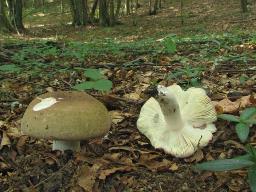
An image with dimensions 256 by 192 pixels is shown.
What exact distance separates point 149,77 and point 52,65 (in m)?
1.64

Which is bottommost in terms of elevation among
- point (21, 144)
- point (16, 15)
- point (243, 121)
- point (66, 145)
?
point (16, 15)

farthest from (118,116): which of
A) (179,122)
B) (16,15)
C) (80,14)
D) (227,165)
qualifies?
(80,14)

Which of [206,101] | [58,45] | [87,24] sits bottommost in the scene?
[87,24]

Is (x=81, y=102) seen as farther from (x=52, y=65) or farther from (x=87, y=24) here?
(x=87, y=24)

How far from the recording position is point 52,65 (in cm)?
587

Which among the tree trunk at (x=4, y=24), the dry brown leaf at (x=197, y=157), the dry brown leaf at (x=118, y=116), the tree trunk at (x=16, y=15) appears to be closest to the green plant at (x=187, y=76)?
the dry brown leaf at (x=118, y=116)

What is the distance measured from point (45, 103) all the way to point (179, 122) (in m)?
0.90

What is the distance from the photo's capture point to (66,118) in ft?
8.66

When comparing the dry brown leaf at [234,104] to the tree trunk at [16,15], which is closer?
the dry brown leaf at [234,104]

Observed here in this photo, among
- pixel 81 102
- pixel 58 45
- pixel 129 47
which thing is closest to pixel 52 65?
pixel 129 47

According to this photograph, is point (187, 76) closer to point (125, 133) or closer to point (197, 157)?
point (125, 133)

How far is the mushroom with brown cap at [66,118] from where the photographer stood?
Result: 2619 mm

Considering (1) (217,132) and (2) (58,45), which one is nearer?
(1) (217,132)

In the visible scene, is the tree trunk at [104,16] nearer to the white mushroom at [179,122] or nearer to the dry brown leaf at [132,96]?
the dry brown leaf at [132,96]
